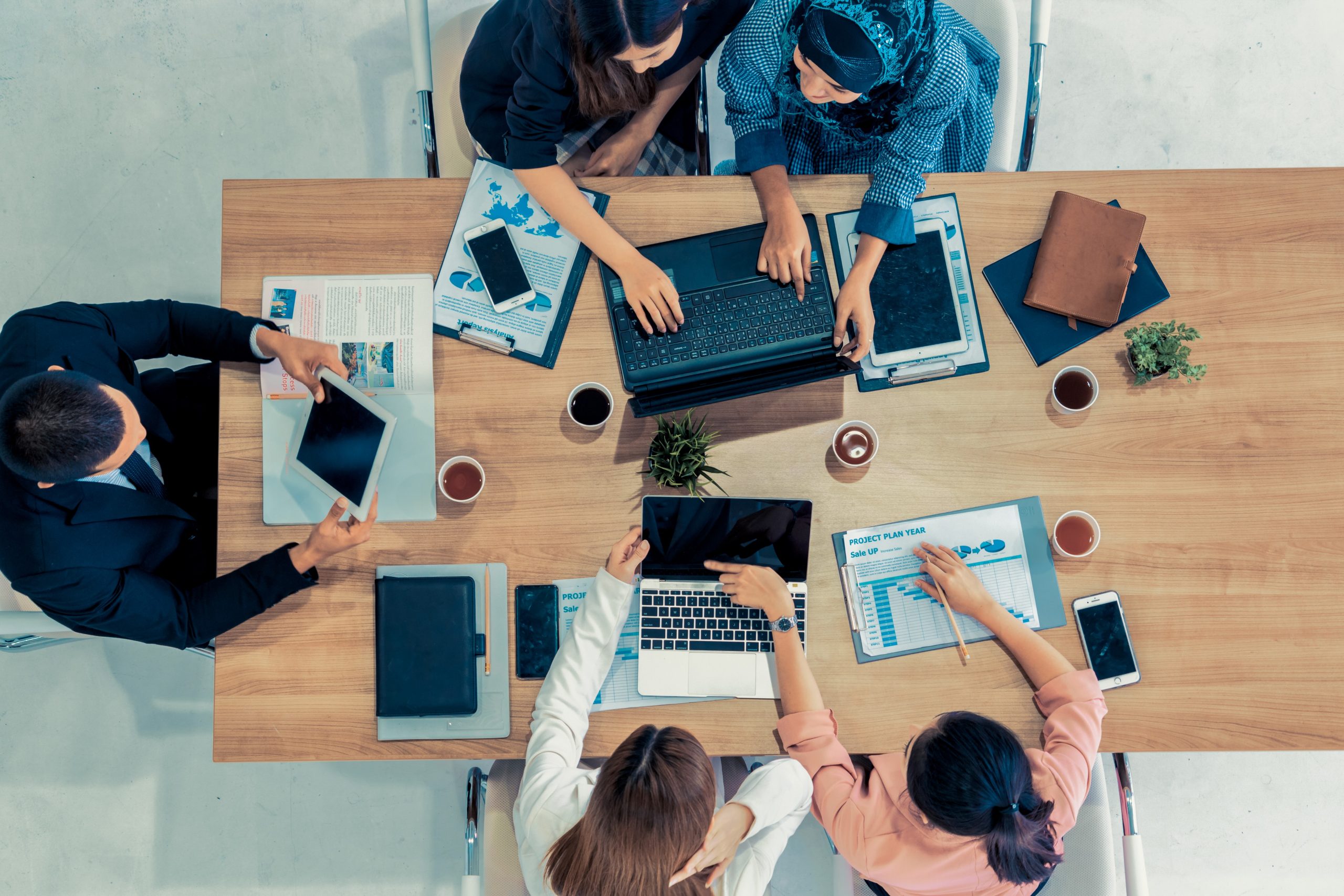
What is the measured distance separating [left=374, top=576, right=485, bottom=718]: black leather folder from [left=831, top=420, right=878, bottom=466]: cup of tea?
0.74 meters

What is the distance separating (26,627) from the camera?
4.99 feet

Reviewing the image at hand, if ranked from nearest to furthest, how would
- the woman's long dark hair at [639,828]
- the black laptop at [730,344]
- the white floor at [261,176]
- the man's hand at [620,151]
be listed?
the woman's long dark hair at [639,828]
the black laptop at [730,344]
the man's hand at [620,151]
the white floor at [261,176]

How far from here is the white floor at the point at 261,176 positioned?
233 cm

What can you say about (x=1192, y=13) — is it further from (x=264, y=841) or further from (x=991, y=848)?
(x=264, y=841)

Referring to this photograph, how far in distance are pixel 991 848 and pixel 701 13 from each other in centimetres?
164

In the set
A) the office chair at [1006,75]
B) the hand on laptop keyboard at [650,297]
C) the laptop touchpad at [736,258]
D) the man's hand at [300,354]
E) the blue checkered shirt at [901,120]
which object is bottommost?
the man's hand at [300,354]

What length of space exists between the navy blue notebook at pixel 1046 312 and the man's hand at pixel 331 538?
127 centimetres

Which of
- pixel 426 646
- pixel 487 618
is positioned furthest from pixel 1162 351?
pixel 426 646

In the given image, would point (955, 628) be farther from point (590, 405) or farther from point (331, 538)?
point (331, 538)

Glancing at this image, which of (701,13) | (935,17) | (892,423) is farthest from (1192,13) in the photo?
(892,423)

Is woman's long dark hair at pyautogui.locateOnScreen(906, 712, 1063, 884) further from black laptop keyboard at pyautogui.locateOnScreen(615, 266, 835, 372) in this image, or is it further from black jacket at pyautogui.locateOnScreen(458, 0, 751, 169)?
Result: black jacket at pyautogui.locateOnScreen(458, 0, 751, 169)

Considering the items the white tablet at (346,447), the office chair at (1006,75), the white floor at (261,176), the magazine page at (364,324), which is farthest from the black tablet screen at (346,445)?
the white floor at (261,176)

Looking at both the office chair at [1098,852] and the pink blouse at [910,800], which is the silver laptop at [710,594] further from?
the office chair at [1098,852]

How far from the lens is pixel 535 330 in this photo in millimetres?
1602
